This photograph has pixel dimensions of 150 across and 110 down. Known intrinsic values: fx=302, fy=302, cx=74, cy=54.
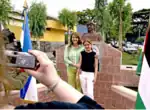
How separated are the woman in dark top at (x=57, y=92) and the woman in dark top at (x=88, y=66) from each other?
9.82 ft

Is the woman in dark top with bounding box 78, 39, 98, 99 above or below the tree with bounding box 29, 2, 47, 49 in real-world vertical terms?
below

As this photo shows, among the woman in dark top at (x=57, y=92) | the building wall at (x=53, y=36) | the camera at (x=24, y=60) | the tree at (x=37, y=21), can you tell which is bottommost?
the building wall at (x=53, y=36)

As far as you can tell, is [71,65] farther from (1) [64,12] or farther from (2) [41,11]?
(1) [64,12]

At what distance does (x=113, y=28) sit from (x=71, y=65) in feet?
64.9

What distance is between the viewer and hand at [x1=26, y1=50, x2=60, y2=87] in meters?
0.78

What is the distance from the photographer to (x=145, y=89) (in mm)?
1406

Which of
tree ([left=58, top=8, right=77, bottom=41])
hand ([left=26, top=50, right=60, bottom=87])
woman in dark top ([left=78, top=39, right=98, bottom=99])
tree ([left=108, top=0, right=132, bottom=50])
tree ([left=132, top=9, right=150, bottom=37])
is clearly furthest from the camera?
tree ([left=132, top=9, right=150, bottom=37])

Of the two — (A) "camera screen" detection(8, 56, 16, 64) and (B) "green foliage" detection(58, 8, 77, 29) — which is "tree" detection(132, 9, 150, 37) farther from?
(A) "camera screen" detection(8, 56, 16, 64)

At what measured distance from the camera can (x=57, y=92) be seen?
742mm

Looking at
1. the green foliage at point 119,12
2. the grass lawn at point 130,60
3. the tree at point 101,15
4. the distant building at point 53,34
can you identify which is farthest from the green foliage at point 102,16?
the grass lawn at point 130,60

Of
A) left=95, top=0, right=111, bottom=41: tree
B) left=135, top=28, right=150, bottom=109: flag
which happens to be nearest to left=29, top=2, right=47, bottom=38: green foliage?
left=95, top=0, right=111, bottom=41: tree

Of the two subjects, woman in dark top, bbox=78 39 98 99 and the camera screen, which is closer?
the camera screen

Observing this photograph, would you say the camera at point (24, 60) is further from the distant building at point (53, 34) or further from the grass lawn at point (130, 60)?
the distant building at point (53, 34)

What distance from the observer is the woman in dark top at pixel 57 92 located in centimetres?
62
